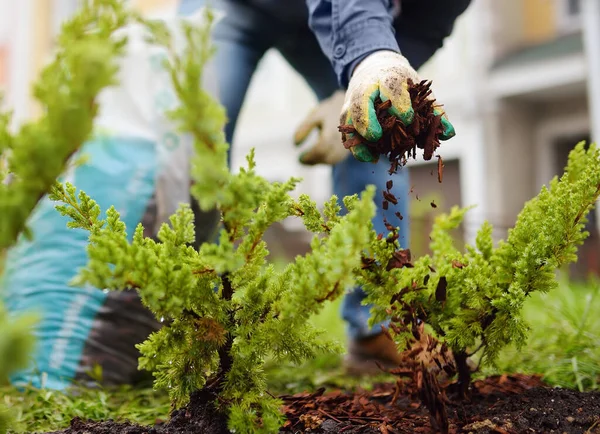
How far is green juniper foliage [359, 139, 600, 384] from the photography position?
3.15ft

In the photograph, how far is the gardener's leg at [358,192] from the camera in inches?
67.8

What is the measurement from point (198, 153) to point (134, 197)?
984mm

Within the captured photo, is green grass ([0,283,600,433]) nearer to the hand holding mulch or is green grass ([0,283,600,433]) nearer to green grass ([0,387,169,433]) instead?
green grass ([0,387,169,433])

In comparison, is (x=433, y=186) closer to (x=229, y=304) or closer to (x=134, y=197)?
(x=134, y=197)

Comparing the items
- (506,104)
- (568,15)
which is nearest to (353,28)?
(506,104)

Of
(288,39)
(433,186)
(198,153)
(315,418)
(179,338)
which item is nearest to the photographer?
(198,153)

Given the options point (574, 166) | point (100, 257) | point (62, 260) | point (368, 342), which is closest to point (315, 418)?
point (100, 257)

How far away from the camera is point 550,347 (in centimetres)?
170

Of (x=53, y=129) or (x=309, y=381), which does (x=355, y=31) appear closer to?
(x=53, y=129)

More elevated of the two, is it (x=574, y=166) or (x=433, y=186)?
(x=433, y=186)

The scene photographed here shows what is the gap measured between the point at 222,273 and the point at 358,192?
0.98 meters

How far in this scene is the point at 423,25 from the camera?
5.26 feet

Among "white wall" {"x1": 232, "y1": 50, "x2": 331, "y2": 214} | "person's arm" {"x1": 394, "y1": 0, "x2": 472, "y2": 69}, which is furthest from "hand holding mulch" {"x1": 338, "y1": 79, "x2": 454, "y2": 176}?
"white wall" {"x1": 232, "y1": 50, "x2": 331, "y2": 214}

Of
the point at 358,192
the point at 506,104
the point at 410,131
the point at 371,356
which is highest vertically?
the point at 506,104
